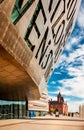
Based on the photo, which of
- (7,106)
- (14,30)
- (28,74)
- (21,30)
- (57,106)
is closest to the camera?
(14,30)

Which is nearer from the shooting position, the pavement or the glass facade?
the pavement

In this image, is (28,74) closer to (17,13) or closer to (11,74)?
(11,74)

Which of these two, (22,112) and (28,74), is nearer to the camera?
(28,74)

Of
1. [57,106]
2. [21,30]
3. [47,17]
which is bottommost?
[57,106]

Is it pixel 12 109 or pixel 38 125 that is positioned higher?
pixel 12 109

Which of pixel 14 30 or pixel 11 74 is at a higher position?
pixel 14 30

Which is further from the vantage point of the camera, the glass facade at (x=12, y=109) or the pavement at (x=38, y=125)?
the glass facade at (x=12, y=109)

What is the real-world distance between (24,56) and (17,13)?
364 centimetres

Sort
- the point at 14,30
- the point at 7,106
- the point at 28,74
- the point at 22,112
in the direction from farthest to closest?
1. the point at 22,112
2. the point at 7,106
3. the point at 28,74
4. the point at 14,30

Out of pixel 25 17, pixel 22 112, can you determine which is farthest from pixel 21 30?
pixel 22 112

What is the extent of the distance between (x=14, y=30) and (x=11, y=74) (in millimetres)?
7849

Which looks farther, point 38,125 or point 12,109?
point 12,109

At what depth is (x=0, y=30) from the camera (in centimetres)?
1416

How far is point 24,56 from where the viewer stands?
63.3ft
